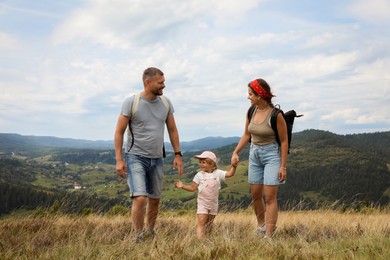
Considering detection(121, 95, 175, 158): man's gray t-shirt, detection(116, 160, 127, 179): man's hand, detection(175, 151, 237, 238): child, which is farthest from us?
detection(175, 151, 237, 238): child

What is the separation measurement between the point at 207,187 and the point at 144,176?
1.03m

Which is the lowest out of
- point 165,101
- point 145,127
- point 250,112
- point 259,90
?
point 145,127

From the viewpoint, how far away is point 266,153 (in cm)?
574

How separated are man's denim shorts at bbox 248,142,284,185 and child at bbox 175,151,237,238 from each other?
36 centimetres

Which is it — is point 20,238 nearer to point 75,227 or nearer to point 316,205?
point 75,227

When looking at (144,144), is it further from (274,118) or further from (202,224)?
(274,118)

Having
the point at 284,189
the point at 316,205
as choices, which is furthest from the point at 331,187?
the point at 316,205

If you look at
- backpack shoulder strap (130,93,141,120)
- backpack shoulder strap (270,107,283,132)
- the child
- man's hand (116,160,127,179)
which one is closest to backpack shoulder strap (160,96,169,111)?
backpack shoulder strap (130,93,141,120)

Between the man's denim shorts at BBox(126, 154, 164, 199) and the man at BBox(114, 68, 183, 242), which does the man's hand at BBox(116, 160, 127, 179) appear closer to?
the man at BBox(114, 68, 183, 242)

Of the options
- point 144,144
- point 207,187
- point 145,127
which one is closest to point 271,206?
point 207,187

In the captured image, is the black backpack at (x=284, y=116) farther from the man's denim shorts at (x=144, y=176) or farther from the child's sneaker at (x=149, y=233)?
the child's sneaker at (x=149, y=233)

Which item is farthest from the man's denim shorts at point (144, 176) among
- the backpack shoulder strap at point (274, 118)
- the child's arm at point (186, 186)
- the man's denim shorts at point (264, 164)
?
the backpack shoulder strap at point (274, 118)

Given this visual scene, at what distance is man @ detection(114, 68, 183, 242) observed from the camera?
5672 mm

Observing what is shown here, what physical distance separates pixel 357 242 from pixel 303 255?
3.74 feet
